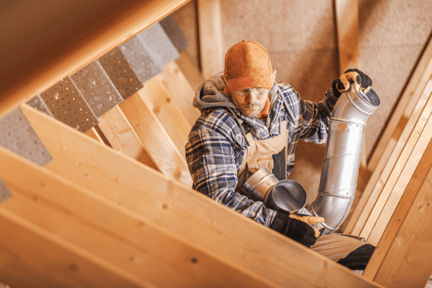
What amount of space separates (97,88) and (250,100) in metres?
1.03

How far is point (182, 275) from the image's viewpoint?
2.12 feet

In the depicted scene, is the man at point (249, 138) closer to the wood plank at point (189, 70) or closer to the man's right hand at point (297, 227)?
the man's right hand at point (297, 227)

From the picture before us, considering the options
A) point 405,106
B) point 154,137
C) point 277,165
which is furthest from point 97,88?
point 405,106

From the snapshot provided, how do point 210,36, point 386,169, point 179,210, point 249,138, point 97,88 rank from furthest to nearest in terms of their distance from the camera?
point 210,36
point 386,169
point 97,88
point 249,138
point 179,210

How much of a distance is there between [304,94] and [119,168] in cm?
182

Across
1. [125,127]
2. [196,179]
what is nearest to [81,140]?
[196,179]

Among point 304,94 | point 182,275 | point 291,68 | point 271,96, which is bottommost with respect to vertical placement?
point 304,94

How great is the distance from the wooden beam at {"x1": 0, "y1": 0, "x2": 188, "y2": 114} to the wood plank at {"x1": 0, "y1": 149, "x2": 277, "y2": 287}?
171 mm

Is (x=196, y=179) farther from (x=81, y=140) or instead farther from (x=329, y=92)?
(x=329, y=92)

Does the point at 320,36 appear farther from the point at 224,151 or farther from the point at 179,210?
the point at 179,210

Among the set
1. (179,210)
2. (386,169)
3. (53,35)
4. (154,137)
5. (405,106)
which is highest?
(53,35)

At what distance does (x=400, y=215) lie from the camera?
0.89 meters

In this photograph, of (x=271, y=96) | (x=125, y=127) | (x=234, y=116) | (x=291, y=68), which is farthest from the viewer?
(x=291, y=68)

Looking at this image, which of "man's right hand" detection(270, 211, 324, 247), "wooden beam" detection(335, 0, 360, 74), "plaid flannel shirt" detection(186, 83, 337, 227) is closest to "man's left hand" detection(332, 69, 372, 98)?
"plaid flannel shirt" detection(186, 83, 337, 227)
